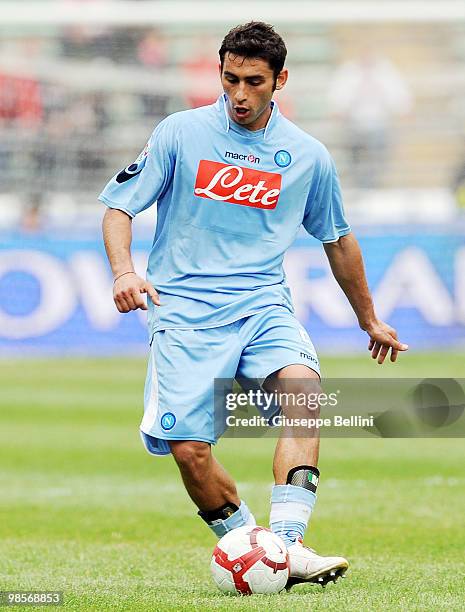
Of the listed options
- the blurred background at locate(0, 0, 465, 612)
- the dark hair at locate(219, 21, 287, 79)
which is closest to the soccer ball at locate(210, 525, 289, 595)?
the dark hair at locate(219, 21, 287, 79)

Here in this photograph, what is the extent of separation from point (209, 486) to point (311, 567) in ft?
1.82

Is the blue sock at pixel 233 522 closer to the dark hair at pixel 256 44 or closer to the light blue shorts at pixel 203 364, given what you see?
the light blue shorts at pixel 203 364

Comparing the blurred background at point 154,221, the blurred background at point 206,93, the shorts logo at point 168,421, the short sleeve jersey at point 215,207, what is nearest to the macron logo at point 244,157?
the short sleeve jersey at point 215,207

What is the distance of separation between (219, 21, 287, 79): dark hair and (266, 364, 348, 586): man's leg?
3.98ft

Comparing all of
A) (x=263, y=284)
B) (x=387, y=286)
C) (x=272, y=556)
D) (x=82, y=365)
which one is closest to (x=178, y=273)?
(x=263, y=284)

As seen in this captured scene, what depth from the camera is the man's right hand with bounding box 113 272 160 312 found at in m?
5.01

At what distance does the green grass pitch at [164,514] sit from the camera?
517 centimetres

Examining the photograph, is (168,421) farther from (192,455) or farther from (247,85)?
(247,85)

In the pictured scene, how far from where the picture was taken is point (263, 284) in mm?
5484

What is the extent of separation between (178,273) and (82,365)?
11531mm

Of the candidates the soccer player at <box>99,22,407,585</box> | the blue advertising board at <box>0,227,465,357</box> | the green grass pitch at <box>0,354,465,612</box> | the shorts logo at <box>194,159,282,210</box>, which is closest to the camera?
the green grass pitch at <box>0,354,465,612</box>

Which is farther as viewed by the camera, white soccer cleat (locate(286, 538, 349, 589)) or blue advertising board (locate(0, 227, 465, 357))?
blue advertising board (locate(0, 227, 465, 357))

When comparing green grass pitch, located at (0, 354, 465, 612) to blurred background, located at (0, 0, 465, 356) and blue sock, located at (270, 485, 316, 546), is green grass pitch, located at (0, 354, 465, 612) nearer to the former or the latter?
blue sock, located at (270, 485, 316, 546)

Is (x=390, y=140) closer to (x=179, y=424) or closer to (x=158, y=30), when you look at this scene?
(x=158, y=30)
